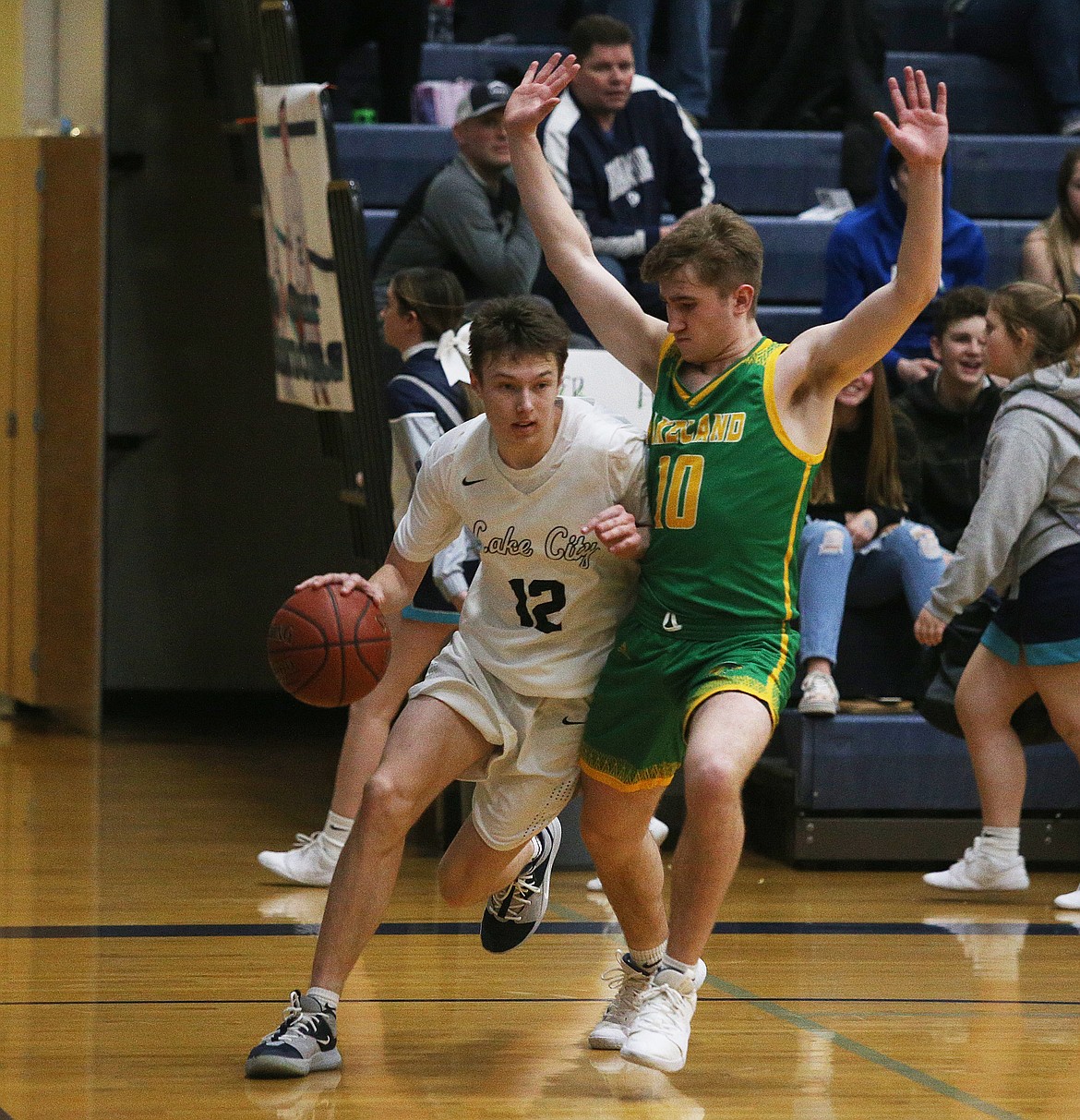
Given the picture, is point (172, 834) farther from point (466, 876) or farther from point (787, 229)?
point (787, 229)

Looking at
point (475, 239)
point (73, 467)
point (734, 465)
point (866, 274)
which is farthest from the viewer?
point (73, 467)

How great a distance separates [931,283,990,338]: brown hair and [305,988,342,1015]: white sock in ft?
12.8

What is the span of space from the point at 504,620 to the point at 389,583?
272 millimetres

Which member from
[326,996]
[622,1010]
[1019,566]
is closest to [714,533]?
[622,1010]

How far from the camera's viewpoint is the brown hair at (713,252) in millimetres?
3857

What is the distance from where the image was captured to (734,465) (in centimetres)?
390

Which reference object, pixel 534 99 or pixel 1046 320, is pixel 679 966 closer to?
pixel 534 99

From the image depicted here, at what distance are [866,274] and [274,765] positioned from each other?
329 centimetres

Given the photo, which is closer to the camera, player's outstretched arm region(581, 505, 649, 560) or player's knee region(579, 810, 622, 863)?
player's outstretched arm region(581, 505, 649, 560)

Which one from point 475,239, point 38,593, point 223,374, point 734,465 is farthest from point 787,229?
point 734,465

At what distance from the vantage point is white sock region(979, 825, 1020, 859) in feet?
19.3

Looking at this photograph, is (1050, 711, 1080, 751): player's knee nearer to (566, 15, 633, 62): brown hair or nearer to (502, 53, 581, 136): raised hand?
(502, 53, 581, 136): raised hand

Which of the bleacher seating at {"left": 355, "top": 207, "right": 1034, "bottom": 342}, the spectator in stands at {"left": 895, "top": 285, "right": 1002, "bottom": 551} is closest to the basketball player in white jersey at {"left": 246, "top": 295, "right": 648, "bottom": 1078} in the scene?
the spectator in stands at {"left": 895, "top": 285, "right": 1002, "bottom": 551}

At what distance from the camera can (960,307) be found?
6828 millimetres
